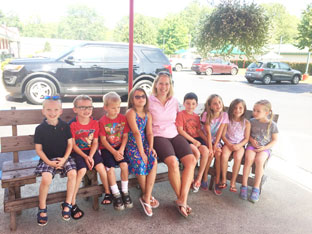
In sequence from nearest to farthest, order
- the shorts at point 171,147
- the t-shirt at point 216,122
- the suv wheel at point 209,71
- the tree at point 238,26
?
the shorts at point 171,147 → the t-shirt at point 216,122 → the tree at point 238,26 → the suv wheel at point 209,71

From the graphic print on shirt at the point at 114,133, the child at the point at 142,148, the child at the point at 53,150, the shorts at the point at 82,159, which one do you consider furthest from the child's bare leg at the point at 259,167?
the child at the point at 53,150

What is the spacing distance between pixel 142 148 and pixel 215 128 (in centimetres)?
102

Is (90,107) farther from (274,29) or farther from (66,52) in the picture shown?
(66,52)

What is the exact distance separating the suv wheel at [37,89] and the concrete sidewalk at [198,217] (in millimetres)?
4790

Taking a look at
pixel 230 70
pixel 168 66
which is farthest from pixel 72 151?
pixel 230 70

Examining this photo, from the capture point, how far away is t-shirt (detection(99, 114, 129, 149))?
2857 millimetres

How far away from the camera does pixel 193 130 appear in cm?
324

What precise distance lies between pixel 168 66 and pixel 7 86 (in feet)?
15.8

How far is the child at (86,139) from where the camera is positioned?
2.59m

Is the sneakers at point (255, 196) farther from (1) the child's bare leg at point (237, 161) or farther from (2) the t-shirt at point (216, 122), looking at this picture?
(2) the t-shirt at point (216, 122)

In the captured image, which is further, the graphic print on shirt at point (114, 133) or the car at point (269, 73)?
the car at point (269, 73)

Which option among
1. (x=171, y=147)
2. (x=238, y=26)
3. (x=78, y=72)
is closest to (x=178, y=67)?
(x=78, y=72)

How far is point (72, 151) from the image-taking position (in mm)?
2729

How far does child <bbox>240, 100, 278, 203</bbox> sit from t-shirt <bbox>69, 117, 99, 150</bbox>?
182cm
